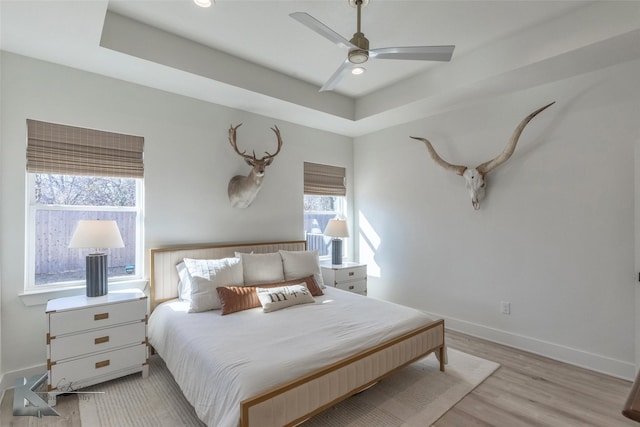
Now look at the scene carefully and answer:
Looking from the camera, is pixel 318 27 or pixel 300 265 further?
pixel 300 265

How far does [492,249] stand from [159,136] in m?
3.85

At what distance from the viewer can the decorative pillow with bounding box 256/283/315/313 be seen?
2.76 m

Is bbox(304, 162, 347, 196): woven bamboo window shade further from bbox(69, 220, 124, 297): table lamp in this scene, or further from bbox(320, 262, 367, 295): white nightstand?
bbox(69, 220, 124, 297): table lamp

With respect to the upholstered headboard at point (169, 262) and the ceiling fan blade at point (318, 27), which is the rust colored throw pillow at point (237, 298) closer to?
the upholstered headboard at point (169, 262)

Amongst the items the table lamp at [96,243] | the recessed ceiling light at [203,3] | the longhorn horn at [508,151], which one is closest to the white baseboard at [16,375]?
the table lamp at [96,243]

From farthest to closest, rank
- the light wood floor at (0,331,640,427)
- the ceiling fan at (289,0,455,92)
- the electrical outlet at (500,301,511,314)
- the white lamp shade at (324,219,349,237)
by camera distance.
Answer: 1. the white lamp shade at (324,219,349,237)
2. the electrical outlet at (500,301,511,314)
3. the light wood floor at (0,331,640,427)
4. the ceiling fan at (289,0,455,92)

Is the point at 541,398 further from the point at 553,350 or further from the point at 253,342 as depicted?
the point at 253,342

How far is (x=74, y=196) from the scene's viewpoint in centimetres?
283

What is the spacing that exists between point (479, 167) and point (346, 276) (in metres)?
2.12

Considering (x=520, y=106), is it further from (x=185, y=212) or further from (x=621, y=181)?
(x=185, y=212)

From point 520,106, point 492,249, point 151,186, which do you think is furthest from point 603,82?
point 151,186

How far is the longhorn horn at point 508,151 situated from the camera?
2.97m

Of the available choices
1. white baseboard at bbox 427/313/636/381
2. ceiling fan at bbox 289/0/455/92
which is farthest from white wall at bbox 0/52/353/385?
white baseboard at bbox 427/313/636/381

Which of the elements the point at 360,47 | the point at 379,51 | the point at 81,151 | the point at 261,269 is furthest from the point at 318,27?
the point at 81,151
